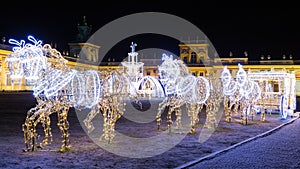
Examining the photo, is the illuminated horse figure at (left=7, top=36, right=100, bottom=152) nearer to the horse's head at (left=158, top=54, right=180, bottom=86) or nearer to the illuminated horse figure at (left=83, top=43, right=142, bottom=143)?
the illuminated horse figure at (left=83, top=43, right=142, bottom=143)

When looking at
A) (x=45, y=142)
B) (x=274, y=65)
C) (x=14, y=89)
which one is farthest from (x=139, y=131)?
(x=274, y=65)

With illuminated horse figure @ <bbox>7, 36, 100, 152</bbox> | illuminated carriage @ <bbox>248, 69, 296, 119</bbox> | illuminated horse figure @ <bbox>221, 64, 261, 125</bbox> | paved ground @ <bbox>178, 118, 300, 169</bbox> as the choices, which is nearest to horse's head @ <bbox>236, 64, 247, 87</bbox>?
illuminated horse figure @ <bbox>221, 64, 261, 125</bbox>

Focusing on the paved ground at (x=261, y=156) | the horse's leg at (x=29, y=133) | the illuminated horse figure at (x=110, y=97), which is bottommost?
the paved ground at (x=261, y=156)

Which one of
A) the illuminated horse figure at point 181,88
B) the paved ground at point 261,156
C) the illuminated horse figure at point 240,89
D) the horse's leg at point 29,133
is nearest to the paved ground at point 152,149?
the paved ground at point 261,156

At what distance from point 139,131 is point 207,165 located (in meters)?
5.66

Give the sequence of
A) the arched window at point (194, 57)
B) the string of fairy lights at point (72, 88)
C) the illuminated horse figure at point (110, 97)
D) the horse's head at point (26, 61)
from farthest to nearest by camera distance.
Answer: the arched window at point (194, 57) < the illuminated horse figure at point (110, 97) < the string of fairy lights at point (72, 88) < the horse's head at point (26, 61)

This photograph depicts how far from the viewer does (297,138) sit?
42.1 feet

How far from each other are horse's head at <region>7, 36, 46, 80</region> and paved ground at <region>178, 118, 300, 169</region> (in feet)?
12.8

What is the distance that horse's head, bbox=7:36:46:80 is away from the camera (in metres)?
8.91

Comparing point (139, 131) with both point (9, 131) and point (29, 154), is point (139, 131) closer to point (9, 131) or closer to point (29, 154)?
point (9, 131)

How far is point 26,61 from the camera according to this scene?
902cm

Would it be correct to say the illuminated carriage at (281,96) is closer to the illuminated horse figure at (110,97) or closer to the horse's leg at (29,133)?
the illuminated horse figure at (110,97)

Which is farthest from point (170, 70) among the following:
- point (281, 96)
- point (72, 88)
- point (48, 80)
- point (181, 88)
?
point (281, 96)

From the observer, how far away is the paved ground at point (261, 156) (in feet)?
28.3
